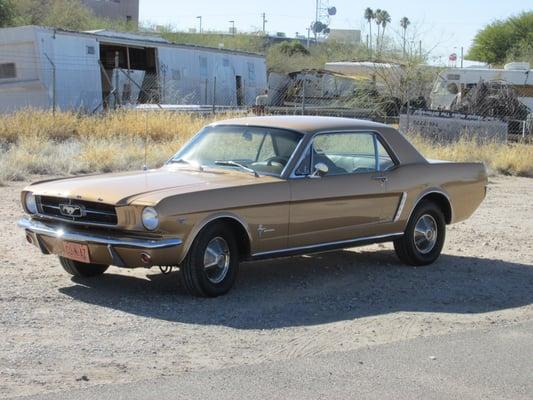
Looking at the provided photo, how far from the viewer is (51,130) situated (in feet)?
62.0

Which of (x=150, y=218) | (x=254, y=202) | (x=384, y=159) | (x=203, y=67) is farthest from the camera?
(x=203, y=67)

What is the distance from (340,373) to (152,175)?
2.91 meters

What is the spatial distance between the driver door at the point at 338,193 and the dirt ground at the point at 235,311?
502 millimetres

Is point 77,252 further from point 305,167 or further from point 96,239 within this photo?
point 305,167

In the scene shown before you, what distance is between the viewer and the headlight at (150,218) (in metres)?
6.01

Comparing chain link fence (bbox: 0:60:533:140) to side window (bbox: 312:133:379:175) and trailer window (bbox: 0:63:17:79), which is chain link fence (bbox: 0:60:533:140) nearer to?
trailer window (bbox: 0:63:17:79)

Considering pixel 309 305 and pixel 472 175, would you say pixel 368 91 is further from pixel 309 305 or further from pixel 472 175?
pixel 309 305

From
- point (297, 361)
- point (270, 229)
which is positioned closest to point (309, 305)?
point (270, 229)

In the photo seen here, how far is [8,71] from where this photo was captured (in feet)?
85.4

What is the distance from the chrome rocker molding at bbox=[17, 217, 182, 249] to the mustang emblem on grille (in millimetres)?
138

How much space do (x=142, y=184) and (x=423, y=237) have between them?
3232 mm

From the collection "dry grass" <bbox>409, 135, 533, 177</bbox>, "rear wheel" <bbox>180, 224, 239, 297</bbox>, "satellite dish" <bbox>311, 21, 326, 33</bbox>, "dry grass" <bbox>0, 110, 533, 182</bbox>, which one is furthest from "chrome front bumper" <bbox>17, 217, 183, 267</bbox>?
"satellite dish" <bbox>311, 21, 326, 33</bbox>

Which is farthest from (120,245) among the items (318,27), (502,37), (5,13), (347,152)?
(318,27)

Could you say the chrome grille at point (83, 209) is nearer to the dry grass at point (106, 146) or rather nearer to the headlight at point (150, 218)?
the headlight at point (150, 218)
